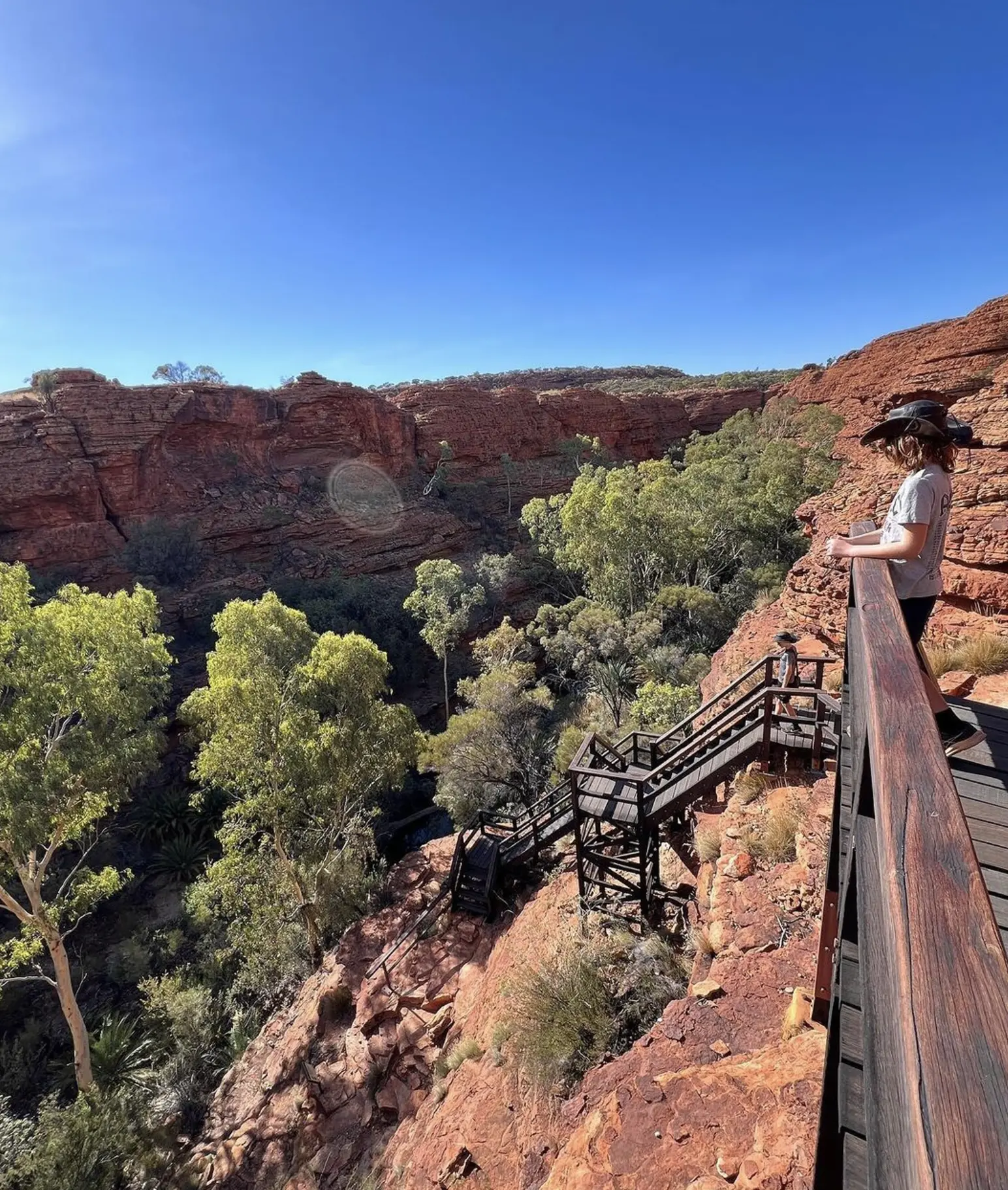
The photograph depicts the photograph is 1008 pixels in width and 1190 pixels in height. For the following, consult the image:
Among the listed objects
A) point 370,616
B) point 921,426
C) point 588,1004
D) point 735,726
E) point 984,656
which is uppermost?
point 921,426

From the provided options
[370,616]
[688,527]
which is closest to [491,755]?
[688,527]

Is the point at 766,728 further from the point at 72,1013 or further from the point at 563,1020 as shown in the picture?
the point at 72,1013

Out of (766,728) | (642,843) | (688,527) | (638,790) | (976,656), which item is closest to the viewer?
(766,728)

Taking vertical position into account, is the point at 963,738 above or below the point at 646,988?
above

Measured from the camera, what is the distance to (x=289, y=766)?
880 centimetres

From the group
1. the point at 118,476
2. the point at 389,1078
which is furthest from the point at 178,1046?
the point at 118,476

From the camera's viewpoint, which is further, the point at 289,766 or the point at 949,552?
the point at 289,766

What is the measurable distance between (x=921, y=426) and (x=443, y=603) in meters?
→ 17.6

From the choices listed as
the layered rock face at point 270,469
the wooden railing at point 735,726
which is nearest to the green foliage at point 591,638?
the wooden railing at point 735,726

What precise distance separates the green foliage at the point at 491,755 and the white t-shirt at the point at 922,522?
994 centimetres

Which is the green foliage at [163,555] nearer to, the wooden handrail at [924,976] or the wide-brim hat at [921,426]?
the wide-brim hat at [921,426]

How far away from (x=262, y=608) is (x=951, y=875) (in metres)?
11.5

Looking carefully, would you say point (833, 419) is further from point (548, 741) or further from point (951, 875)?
point (951, 875)

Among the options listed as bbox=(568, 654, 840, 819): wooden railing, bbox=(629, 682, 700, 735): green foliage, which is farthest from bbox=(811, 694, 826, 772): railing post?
bbox=(629, 682, 700, 735): green foliage
